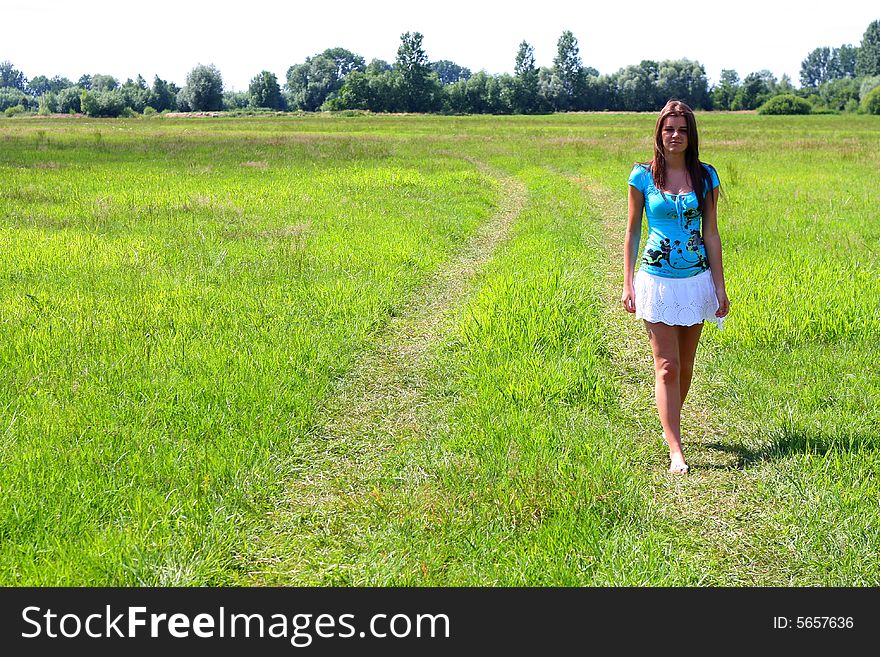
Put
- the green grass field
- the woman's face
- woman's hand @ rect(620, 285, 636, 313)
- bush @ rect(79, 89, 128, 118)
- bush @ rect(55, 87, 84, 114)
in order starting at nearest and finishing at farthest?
the green grass field, the woman's face, woman's hand @ rect(620, 285, 636, 313), bush @ rect(79, 89, 128, 118), bush @ rect(55, 87, 84, 114)

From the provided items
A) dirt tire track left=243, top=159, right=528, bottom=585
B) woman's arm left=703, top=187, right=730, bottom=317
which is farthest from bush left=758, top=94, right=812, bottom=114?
woman's arm left=703, top=187, right=730, bottom=317

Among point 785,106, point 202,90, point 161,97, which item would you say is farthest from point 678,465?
point 161,97

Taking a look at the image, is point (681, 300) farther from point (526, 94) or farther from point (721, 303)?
point (526, 94)

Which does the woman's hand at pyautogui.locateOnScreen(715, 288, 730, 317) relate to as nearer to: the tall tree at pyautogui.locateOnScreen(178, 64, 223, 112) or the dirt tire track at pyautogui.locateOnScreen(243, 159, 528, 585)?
the dirt tire track at pyautogui.locateOnScreen(243, 159, 528, 585)

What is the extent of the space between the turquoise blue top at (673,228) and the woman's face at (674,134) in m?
0.21

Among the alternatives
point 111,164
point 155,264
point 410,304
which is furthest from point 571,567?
point 111,164

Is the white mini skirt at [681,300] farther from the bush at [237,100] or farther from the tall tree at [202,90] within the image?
the bush at [237,100]

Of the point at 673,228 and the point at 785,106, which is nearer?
the point at 673,228

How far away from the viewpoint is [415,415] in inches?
248

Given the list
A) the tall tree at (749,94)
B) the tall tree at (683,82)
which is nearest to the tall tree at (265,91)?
the tall tree at (683,82)

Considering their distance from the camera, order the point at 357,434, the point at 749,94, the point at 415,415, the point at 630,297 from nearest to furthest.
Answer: the point at 630,297 < the point at 357,434 < the point at 415,415 < the point at 749,94

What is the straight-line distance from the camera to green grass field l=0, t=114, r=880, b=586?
417 centimetres

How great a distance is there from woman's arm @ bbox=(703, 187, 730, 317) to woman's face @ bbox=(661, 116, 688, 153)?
394 mm

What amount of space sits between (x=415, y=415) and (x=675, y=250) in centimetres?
229
